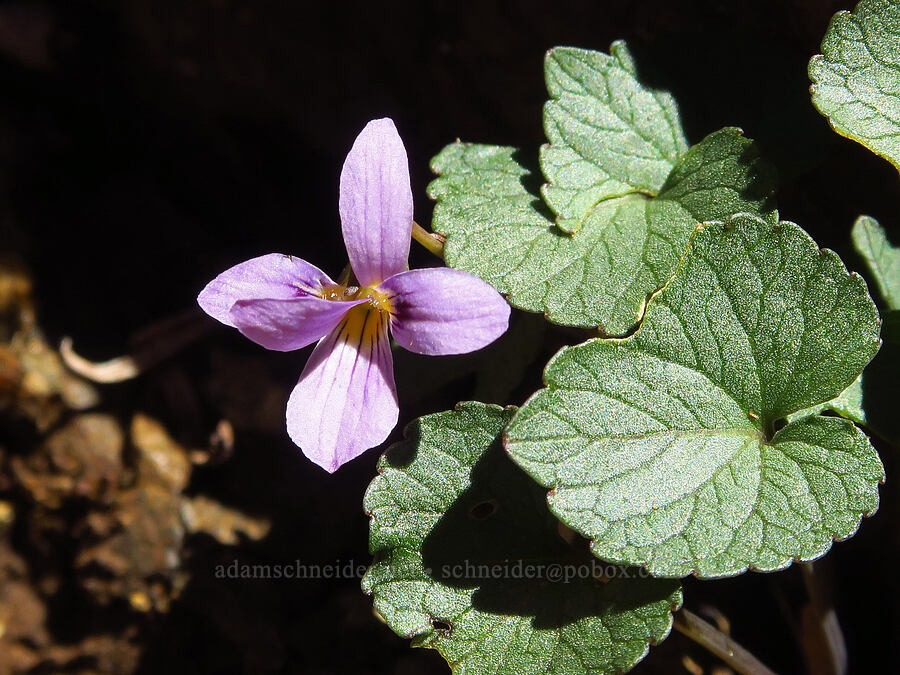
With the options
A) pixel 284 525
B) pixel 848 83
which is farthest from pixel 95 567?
pixel 848 83

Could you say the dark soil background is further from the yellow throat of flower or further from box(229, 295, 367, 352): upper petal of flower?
box(229, 295, 367, 352): upper petal of flower

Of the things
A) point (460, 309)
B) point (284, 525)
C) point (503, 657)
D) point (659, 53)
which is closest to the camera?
point (460, 309)

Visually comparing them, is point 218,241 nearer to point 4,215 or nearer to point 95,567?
point 4,215

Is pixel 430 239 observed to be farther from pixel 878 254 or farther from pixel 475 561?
pixel 878 254

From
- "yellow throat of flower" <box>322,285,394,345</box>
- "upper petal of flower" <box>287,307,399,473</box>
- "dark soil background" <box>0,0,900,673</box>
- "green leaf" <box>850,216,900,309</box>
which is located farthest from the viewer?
"dark soil background" <box>0,0,900,673</box>

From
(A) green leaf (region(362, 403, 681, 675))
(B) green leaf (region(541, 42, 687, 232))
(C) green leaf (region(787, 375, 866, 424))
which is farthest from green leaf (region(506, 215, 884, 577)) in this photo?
(B) green leaf (region(541, 42, 687, 232))

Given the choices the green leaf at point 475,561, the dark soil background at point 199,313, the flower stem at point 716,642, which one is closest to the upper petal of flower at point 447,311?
the green leaf at point 475,561

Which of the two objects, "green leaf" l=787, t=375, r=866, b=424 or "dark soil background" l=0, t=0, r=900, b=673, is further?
"dark soil background" l=0, t=0, r=900, b=673

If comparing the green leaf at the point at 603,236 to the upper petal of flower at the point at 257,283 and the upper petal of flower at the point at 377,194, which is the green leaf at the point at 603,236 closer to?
the upper petal of flower at the point at 377,194
